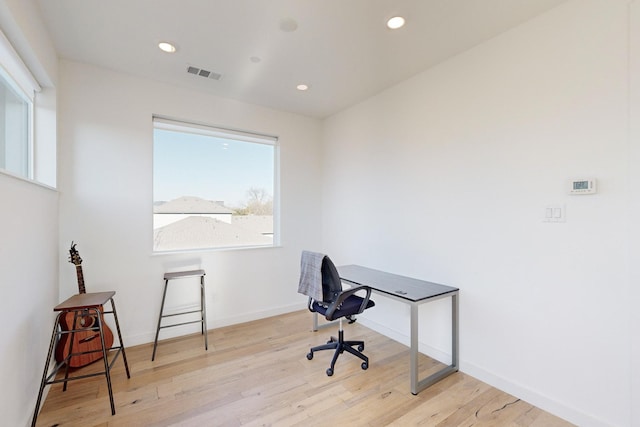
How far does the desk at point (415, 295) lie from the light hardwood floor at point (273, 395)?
85mm

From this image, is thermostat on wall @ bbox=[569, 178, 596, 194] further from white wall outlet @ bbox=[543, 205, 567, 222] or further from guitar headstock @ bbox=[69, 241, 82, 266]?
guitar headstock @ bbox=[69, 241, 82, 266]

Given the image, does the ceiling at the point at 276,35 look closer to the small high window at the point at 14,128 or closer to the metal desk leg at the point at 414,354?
the small high window at the point at 14,128

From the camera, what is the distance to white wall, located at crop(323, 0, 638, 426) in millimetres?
1705

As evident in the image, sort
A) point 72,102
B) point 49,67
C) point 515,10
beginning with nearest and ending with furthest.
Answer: point 515,10, point 49,67, point 72,102

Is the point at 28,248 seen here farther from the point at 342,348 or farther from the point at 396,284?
the point at 396,284

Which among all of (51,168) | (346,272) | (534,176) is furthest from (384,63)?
(51,168)

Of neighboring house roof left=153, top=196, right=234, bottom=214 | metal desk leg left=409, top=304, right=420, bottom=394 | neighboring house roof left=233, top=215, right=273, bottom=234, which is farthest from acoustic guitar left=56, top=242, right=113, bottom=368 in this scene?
metal desk leg left=409, top=304, right=420, bottom=394

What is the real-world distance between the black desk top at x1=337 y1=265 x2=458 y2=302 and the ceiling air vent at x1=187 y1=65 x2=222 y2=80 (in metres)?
2.52

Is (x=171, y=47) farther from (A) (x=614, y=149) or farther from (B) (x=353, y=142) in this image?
(A) (x=614, y=149)

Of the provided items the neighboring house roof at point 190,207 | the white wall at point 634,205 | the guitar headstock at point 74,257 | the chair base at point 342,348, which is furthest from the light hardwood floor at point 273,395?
the neighboring house roof at point 190,207

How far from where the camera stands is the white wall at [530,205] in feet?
5.59

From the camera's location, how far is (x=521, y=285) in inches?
82.4

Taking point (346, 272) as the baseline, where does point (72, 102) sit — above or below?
above

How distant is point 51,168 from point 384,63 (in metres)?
3.20
